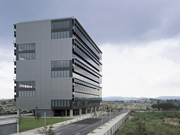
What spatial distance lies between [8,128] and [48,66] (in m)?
50.9

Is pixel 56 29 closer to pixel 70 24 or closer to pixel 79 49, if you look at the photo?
pixel 70 24

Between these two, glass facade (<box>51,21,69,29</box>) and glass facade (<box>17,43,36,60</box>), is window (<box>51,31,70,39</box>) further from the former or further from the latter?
glass facade (<box>17,43,36,60</box>)

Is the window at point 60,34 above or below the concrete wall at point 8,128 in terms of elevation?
above

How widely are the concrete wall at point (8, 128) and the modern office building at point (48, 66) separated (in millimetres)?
45042

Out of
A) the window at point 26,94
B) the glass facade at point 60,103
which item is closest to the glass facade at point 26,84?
the window at point 26,94

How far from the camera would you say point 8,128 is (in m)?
42.9

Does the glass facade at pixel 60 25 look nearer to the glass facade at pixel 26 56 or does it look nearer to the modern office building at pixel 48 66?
the modern office building at pixel 48 66

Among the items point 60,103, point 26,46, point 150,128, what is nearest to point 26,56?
point 26,46

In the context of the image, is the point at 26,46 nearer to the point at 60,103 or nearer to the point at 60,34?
the point at 60,34

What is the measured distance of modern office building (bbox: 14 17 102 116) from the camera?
3541 inches

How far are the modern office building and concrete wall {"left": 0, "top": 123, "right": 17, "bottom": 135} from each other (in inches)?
1773

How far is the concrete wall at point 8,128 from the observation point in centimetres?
4122

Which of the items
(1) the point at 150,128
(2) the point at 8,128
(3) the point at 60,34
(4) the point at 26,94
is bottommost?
(1) the point at 150,128

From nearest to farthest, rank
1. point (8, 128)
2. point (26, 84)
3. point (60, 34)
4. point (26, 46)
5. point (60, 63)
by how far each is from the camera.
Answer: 1. point (8, 128)
2. point (60, 63)
3. point (60, 34)
4. point (26, 84)
5. point (26, 46)
